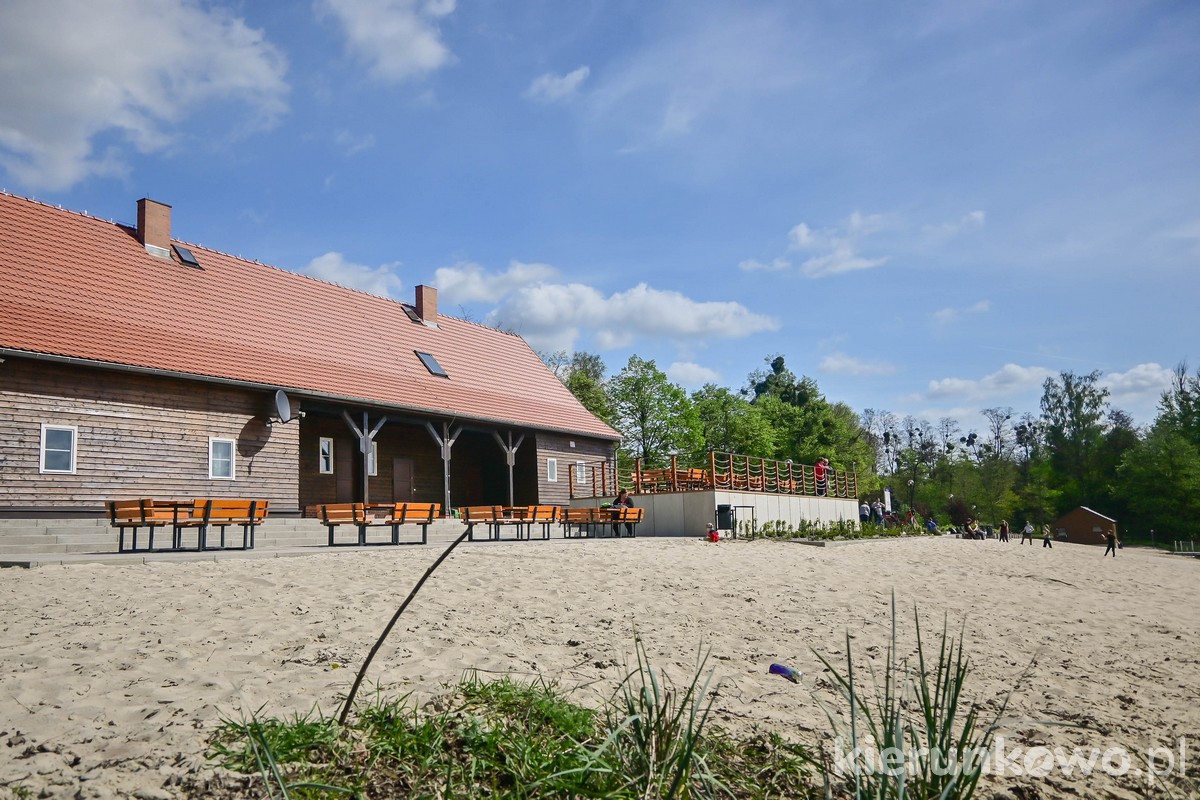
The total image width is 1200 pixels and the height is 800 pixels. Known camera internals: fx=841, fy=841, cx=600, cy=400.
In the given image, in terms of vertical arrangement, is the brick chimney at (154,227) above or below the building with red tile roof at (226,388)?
above

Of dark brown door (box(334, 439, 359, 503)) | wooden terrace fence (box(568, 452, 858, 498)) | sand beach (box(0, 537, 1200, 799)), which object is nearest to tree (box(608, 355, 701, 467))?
wooden terrace fence (box(568, 452, 858, 498))

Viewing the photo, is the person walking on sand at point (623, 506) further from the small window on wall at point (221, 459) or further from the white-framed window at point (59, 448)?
the white-framed window at point (59, 448)

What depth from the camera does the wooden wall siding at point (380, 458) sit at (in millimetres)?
21891

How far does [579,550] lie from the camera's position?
528 inches

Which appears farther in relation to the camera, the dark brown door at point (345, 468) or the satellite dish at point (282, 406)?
the dark brown door at point (345, 468)

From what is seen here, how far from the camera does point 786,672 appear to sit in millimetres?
5754

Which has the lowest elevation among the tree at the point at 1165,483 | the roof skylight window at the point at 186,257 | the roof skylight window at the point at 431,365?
the tree at the point at 1165,483

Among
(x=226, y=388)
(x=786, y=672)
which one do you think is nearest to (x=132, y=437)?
(x=226, y=388)

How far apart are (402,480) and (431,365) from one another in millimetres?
3515

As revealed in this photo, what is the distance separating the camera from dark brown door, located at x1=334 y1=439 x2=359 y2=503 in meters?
22.7

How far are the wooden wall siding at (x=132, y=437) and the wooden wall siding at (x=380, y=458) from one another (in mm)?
2297

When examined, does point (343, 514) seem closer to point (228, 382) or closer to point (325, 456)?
point (228, 382)

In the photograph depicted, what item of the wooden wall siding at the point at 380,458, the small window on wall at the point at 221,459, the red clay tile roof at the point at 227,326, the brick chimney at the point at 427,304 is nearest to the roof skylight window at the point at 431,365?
the red clay tile roof at the point at 227,326

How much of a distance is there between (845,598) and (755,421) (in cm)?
4209
